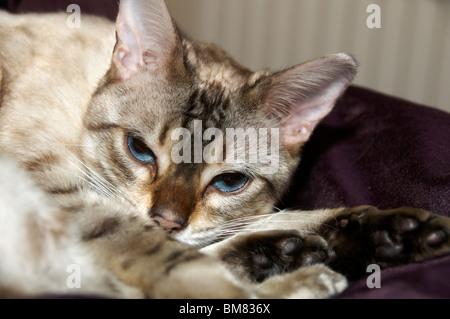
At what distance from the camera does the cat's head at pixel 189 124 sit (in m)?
1.28

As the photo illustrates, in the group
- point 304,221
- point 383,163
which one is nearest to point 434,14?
point 383,163

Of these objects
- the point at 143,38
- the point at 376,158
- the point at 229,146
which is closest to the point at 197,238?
the point at 229,146

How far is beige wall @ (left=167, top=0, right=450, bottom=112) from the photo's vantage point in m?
3.04

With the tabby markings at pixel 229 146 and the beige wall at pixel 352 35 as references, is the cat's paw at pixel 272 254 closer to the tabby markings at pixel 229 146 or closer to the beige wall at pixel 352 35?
the tabby markings at pixel 229 146

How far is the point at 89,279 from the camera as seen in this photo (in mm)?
976

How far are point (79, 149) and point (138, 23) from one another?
41 centimetres

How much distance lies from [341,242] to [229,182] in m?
0.36

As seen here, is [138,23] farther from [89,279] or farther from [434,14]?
[434,14]

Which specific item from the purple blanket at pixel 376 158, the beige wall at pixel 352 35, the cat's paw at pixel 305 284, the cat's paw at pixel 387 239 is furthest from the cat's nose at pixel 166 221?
the beige wall at pixel 352 35

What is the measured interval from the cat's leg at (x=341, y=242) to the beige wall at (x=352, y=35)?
2087 millimetres

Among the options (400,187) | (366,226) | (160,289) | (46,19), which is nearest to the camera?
(160,289)

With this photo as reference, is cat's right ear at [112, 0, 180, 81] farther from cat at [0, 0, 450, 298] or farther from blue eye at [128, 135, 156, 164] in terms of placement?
blue eye at [128, 135, 156, 164]

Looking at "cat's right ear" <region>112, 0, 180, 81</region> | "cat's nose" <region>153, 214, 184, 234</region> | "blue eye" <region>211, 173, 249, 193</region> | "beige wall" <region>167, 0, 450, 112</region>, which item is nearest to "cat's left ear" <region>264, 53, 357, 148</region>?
"blue eye" <region>211, 173, 249, 193</region>

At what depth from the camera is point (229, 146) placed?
52.6 inches
